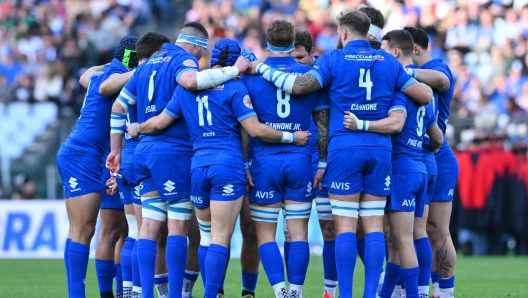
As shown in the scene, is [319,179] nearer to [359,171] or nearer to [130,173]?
[359,171]

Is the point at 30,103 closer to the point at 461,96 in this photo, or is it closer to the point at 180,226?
the point at 461,96

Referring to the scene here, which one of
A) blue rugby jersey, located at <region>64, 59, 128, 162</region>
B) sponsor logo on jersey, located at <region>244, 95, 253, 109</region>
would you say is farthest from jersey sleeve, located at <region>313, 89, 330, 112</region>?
blue rugby jersey, located at <region>64, 59, 128, 162</region>

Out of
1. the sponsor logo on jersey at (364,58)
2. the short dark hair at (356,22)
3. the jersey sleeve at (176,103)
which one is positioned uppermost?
the short dark hair at (356,22)

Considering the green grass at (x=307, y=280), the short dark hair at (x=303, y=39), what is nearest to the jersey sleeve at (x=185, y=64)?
the short dark hair at (x=303, y=39)

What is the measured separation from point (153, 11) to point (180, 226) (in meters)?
19.1

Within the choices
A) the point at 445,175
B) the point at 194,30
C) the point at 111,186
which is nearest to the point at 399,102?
the point at 445,175

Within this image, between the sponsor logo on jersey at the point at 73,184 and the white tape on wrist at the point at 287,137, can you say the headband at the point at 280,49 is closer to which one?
the white tape on wrist at the point at 287,137

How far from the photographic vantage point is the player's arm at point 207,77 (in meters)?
8.98

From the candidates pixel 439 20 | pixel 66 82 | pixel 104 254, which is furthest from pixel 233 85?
pixel 439 20

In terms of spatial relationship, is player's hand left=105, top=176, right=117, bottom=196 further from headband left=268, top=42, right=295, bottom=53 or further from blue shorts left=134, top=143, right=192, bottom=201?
headband left=268, top=42, right=295, bottom=53

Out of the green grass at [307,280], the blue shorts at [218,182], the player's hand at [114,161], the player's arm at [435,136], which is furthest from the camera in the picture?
the green grass at [307,280]

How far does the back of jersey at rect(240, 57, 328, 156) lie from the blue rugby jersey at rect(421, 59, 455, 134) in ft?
5.02

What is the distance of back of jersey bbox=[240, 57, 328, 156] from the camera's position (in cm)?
920

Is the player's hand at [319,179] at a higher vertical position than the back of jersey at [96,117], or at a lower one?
lower
